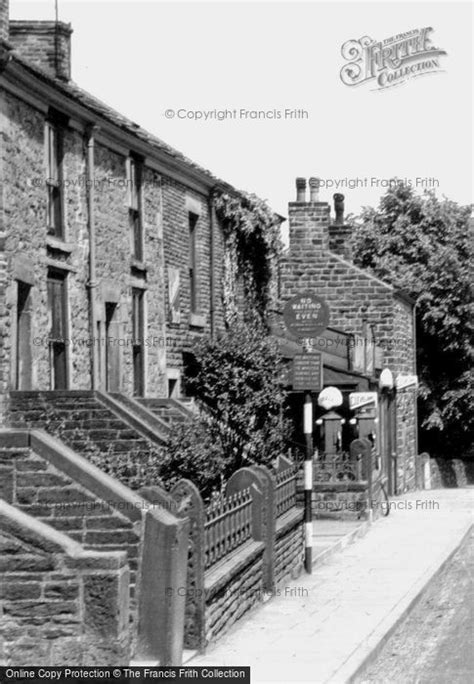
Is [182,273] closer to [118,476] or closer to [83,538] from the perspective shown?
[118,476]

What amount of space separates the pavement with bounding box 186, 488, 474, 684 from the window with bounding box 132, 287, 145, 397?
4.22 meters

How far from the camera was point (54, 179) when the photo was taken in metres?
19.5

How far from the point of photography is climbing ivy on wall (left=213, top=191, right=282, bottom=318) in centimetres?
2794

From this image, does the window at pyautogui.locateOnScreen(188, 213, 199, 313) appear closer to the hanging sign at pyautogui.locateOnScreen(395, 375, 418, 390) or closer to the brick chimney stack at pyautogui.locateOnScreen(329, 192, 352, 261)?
the hanging sign at pyautogui.locateOnScreen(395, 375, 418, 390)

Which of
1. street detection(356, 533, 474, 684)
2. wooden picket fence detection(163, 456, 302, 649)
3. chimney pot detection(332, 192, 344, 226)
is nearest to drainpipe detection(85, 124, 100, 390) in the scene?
wooden picket fence detection(163, 456, 302, 649)

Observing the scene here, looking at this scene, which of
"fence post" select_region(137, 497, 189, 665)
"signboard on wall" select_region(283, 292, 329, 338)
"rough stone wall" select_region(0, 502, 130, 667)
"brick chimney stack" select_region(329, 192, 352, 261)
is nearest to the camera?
"rough stone wall" select_region(0, 502, 130, 667)

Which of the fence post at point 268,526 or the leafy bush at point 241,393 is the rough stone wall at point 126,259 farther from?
the fence post at point 268,526

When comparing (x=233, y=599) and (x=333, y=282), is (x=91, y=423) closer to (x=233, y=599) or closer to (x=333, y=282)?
(x=233, y=599)

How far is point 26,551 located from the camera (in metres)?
8.96

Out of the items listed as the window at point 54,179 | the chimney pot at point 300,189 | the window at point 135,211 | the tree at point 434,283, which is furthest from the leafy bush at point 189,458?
the tree at point 434,283

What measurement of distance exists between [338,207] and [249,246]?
346 inches

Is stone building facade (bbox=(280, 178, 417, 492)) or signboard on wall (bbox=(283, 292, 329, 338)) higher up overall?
stone building facade (bbox=(280, 178, 417, 492))

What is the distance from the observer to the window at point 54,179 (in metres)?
19.2

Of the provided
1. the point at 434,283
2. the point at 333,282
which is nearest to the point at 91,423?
the point at 333,282
